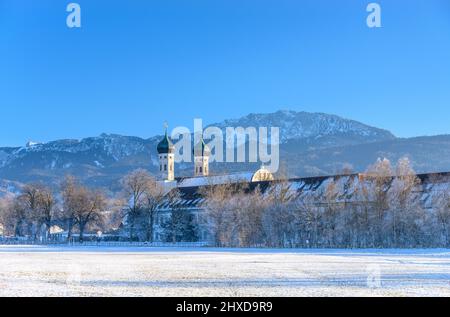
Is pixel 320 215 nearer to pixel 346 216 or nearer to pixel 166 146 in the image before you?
pixel 346 216

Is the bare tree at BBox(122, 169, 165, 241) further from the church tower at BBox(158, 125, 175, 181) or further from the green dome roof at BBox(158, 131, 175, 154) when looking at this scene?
the green dome roof at BBox(158, 131, 175, 154)

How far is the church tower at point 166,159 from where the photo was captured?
447ft

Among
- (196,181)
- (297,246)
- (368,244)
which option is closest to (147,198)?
(196,181)

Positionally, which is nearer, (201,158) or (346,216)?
(346,216)

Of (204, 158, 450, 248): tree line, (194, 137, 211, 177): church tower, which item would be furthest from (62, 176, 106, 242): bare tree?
(194, 137, 211, 177): church tower

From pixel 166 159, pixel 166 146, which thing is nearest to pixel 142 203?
pixel 166 159

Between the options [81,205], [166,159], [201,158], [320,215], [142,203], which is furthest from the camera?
[201,158]

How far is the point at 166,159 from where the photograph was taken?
137m

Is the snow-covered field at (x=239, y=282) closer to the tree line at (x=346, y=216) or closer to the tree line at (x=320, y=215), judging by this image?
the tree line at (x=346, y=216)

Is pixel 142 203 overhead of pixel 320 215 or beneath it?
overhead

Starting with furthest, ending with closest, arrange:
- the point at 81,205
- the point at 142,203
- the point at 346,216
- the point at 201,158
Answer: the point at 201,158
the point at 142,203
the point at 81,205
the point at 346,216

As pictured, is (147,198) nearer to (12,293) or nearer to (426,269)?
(426,269)

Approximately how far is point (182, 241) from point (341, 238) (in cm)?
2794

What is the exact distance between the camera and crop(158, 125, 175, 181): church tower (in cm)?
13612
